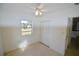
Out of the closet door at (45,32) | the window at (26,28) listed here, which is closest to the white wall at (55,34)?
the closet door at (45,32)

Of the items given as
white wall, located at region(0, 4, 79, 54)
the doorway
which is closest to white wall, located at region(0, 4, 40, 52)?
white wall, located at region(0, 4, 79, 54)

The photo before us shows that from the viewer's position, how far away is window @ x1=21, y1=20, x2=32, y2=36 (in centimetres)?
71

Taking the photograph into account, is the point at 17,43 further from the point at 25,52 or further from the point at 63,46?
the point at 63,46

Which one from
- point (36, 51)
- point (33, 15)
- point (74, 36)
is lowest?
point (36, 51)

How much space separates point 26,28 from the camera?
28.5 inches

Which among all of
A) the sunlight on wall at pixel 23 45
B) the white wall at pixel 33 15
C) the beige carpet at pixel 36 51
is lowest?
the beige carpet at pixel 36 51

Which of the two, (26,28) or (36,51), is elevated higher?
(26,28)

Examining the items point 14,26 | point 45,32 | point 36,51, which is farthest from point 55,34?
point 14,26

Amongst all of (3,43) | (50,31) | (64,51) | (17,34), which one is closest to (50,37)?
(50,31)

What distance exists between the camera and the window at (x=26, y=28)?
712 millimetres

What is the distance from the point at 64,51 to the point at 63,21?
25cm

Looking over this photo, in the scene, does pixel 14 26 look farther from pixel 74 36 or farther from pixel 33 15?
pixel 74 36

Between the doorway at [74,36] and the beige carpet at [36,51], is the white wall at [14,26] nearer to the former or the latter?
the beige carpet at [36,51]

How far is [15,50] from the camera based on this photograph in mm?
693
